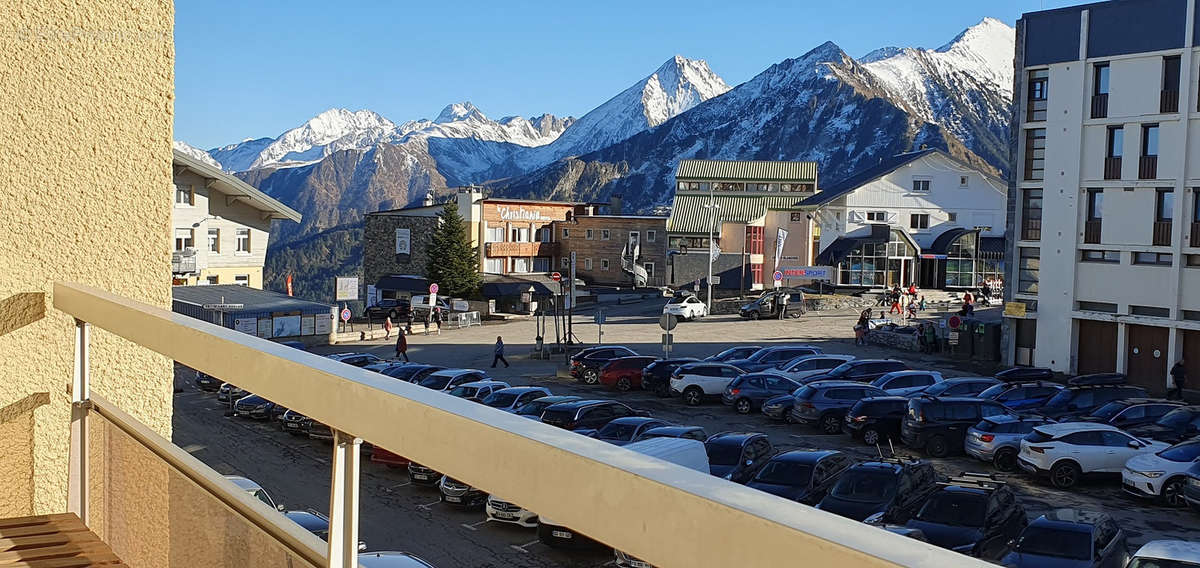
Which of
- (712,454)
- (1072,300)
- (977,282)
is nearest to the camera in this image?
(712,454)

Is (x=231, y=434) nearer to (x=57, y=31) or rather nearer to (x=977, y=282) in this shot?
(x=57, y=31)

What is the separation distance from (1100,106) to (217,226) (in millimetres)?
35768

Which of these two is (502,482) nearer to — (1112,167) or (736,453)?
(736,453)

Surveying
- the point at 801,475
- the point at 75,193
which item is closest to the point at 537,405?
the point at 801,475

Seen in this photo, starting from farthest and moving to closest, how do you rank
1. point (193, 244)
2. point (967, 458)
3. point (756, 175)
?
1. point (756, 175)
2. point (193, 244)
3. point (967, 458)

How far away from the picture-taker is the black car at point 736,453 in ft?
61.5

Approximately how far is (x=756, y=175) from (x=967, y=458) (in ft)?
198

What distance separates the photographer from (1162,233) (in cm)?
3597

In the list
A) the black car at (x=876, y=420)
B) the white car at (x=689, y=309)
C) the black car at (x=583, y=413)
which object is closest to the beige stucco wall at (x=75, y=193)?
the black car at (x=583, y=413)

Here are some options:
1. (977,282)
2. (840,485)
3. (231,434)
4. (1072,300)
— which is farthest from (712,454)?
(977,282)

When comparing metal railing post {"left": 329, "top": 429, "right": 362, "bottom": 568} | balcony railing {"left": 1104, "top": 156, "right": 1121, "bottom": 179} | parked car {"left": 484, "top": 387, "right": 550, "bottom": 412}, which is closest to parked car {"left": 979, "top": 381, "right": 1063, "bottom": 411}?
parked car {"left": 484, "top": 387, "right": 550, "bottom": 412}

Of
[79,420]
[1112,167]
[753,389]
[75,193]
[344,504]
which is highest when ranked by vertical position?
[1112,167]

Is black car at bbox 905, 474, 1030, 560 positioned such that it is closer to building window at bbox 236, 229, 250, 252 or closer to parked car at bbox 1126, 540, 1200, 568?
parked car at bbox 1126, 540, 1200, 568

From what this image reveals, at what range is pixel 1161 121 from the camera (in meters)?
35.8
